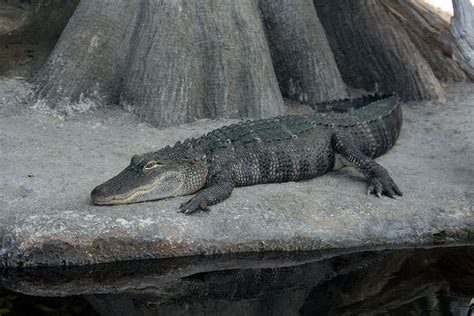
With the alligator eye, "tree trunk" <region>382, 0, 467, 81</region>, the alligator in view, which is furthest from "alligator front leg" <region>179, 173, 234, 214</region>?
"tree trunk" <region>382, 0, 467, 81</region>

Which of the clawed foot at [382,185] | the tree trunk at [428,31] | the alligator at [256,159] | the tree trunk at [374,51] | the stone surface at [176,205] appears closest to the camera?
the stone surface at [176,205]

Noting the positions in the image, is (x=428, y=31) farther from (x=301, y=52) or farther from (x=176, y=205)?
(x=176, y=205)

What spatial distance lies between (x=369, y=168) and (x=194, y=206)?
176 centimetres

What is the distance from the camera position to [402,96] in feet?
32.3

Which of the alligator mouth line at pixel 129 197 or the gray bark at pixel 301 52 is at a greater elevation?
the gray bark at pixel 301 52

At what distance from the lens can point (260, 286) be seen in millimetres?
5965

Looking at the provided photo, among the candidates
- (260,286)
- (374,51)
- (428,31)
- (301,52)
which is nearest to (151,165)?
(260,286)

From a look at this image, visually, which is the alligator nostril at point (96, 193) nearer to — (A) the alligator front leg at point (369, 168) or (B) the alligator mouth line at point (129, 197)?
(B) the alligator mouth line at point (129, 197)

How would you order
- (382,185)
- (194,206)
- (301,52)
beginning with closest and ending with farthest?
→ (194,206) → (382,185) → (301,52)

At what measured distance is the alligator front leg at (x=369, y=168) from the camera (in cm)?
711

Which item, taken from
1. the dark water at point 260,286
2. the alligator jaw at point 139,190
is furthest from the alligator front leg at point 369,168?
the alligator jaw at point 139,190

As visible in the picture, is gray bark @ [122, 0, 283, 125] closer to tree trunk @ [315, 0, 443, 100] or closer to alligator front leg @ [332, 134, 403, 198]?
alligator front leg @ [332, 134, 403, 198]

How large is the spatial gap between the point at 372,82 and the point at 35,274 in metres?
5.35

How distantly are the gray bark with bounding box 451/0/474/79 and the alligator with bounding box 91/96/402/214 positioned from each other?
1118mm
